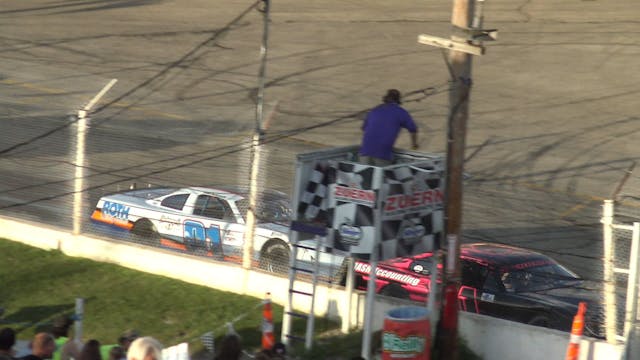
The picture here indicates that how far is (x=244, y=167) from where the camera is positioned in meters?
13.7

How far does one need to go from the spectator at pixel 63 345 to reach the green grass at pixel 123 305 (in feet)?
7.53

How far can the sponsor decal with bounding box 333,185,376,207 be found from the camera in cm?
1057

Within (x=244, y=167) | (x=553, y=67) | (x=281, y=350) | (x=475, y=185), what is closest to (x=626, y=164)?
(x=475, y=185)

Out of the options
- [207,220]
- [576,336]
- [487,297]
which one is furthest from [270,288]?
[576,336]

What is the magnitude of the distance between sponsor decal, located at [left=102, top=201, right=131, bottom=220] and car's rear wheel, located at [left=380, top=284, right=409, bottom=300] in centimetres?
410

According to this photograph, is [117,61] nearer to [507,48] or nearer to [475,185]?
[507,48]

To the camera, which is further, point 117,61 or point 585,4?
point 585,4

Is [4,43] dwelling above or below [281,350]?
above

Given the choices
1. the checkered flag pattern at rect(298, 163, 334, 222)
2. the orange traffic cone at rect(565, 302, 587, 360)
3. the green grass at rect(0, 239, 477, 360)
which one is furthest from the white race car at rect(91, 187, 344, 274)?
the orange traffic cone at rect(565, 302, 587, 360)

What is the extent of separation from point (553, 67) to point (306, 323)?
1647 centimetres

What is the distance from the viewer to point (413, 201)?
1080cm

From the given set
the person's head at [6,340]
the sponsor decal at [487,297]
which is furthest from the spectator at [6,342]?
the sponsor decal at [487,297]

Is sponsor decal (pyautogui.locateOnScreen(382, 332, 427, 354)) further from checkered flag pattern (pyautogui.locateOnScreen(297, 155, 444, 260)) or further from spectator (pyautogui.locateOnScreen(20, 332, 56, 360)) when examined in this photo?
spectator (pyautogui.locateOnScreen(20, 332, 56, 360))

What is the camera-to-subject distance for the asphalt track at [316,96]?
15078mm
